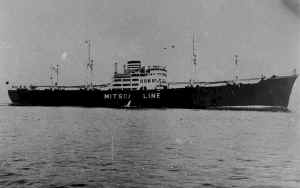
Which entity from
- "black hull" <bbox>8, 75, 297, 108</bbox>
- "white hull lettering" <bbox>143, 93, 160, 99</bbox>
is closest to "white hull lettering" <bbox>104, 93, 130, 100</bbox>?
"black hull" <bbox>8, 75, 297, 108</bbox>

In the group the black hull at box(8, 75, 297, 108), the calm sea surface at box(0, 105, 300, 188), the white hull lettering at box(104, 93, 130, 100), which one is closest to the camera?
the calm sea surface at box(0, 105, 300, 188)

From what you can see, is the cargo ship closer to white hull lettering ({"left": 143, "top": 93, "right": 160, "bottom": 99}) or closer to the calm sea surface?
white hull lettering ({"left": 143, "top": 93, "right": 160, "bottom": 99})

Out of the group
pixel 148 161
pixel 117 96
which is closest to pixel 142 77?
pixel 117 96

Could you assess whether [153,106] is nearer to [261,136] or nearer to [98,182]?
[261,136]

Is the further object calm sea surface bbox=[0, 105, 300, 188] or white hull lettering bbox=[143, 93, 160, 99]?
white hull lettering bbox=[143, 93, 160, 99]

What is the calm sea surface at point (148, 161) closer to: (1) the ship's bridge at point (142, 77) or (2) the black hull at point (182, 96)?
(2) the black hull at point (182, 96)

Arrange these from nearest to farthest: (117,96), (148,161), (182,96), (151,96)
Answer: (148,161), (182,96), (151,96), (117,96)

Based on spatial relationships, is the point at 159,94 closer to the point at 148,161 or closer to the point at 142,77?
the point at 142,77

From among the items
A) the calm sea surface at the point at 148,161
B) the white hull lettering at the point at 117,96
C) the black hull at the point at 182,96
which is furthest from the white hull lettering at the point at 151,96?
the calm sea surface at the point at 148,161

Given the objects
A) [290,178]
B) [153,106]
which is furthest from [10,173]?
[153,106]
